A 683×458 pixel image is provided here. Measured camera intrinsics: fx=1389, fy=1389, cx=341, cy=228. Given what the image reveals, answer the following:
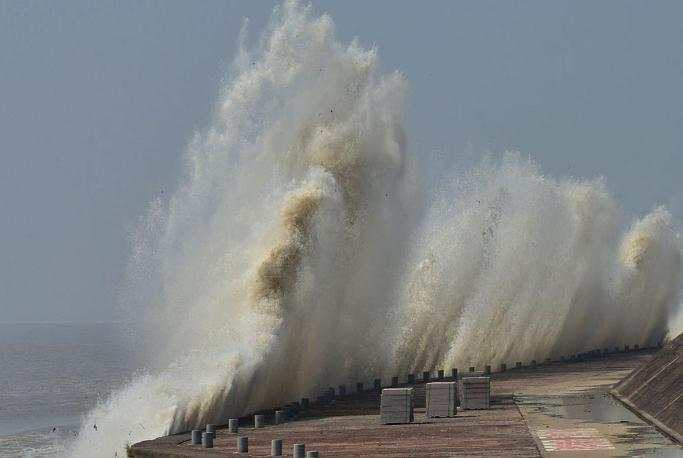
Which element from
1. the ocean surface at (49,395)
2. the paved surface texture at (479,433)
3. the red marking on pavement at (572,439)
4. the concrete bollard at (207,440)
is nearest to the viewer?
the red marking on pavement at (572,439)

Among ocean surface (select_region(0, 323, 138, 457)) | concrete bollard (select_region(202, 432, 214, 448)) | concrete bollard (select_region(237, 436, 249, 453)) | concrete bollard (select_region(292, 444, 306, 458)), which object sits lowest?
concrete bollard (select_region(292, 444, 306, 458))

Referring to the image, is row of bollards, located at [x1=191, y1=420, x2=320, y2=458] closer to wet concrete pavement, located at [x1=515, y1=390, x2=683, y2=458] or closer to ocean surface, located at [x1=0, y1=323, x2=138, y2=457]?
wet concrete pavement, located at [x1=515, y1=390, x2=683, y2=458]

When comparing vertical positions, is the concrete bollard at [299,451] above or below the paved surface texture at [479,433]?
below

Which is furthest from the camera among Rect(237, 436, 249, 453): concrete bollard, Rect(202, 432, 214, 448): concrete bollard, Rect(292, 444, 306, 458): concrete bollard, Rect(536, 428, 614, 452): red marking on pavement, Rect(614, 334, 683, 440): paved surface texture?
Rect(614, 334, 683, 440): paved surface texture

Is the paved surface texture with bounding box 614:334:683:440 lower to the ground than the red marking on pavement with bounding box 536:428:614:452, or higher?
higher

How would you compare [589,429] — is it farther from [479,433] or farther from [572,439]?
[479,433]

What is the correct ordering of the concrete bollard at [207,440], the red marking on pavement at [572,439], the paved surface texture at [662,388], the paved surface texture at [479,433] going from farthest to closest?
the paved surface texture at [662,388] → the concrete bollard at [207,440] → the paved surface texture at [479,433] → the red marking on pavement at [572,439]

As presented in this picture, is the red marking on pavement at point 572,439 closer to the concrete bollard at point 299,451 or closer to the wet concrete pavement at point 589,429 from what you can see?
the wet concrete pavement at point 589,429

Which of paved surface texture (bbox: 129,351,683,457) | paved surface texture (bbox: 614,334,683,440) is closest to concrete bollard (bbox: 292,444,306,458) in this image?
paved surface texture (bbox: 129,351,683,457)

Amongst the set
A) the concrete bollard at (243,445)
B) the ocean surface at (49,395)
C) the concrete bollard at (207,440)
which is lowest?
the concrete bollard at (243,445)

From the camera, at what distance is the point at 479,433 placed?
3325 cm

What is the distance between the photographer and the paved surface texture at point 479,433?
1170 inches

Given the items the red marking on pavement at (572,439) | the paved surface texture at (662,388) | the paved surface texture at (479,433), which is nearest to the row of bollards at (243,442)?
the paved surface texture at (479,433)

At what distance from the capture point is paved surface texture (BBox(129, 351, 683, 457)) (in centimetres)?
2972
